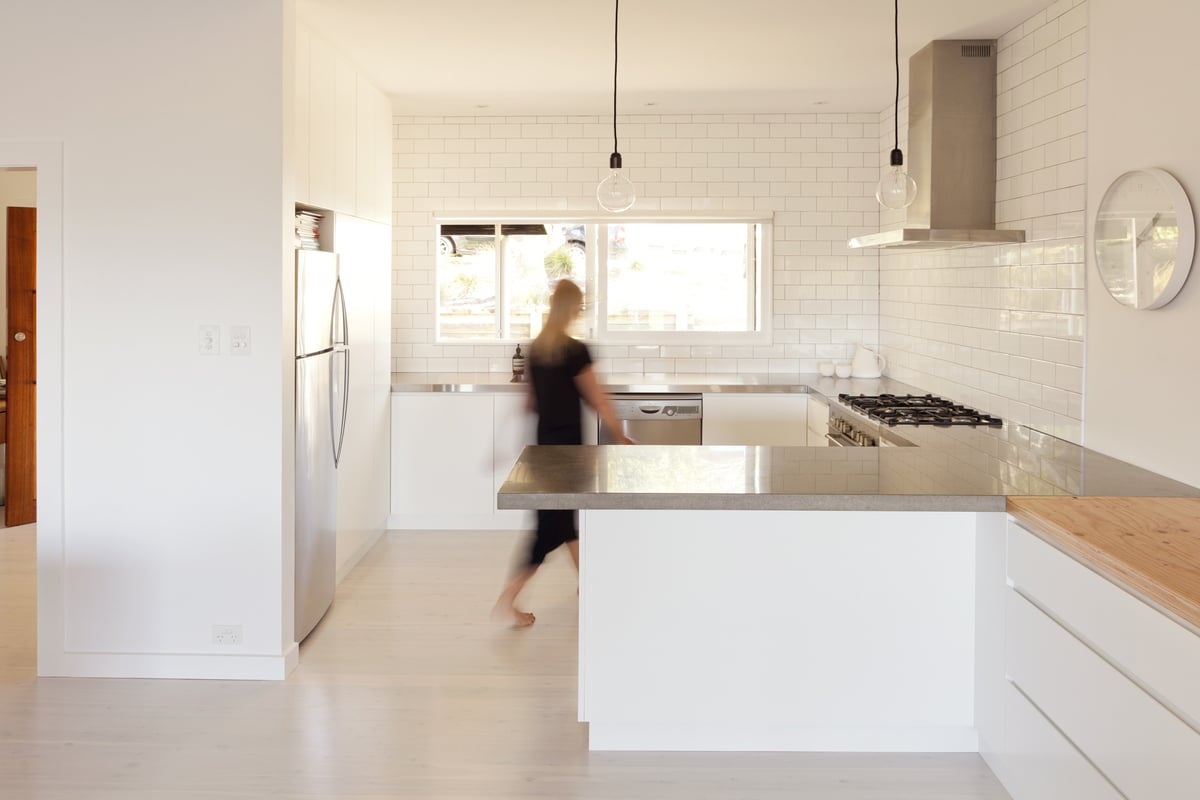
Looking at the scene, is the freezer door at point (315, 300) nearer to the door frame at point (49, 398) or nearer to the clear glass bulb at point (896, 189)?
the door frame at point (49, 398)

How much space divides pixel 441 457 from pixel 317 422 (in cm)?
201

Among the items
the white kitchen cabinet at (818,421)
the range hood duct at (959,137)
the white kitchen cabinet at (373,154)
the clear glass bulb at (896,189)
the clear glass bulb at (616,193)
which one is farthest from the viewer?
the white kitchen cabinet at (818,421)

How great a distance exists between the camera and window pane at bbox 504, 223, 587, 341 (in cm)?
727

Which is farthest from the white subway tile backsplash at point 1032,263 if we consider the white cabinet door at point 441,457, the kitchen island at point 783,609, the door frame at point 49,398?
the door frame at point 49,398

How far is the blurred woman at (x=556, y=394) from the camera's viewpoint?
468 centimetres

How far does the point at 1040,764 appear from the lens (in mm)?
2887

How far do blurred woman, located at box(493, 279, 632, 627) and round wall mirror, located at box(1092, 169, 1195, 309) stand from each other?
6.55 feet

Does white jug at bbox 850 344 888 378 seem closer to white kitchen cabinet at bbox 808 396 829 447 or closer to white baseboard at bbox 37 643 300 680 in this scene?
white kitchen cabinet at bbox 808 396 829 447

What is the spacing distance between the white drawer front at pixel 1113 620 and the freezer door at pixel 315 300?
2827 mm

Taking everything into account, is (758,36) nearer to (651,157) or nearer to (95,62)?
(651,157)

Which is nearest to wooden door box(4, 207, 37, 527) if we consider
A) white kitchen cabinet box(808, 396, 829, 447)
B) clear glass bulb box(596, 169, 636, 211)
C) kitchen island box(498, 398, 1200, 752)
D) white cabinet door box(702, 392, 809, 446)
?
white cabinet door box(702, 392, 809, 446)

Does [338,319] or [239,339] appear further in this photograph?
[338,319]

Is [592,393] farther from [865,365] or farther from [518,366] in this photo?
[865,365]

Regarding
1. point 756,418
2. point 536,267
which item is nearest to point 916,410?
point 756,418
